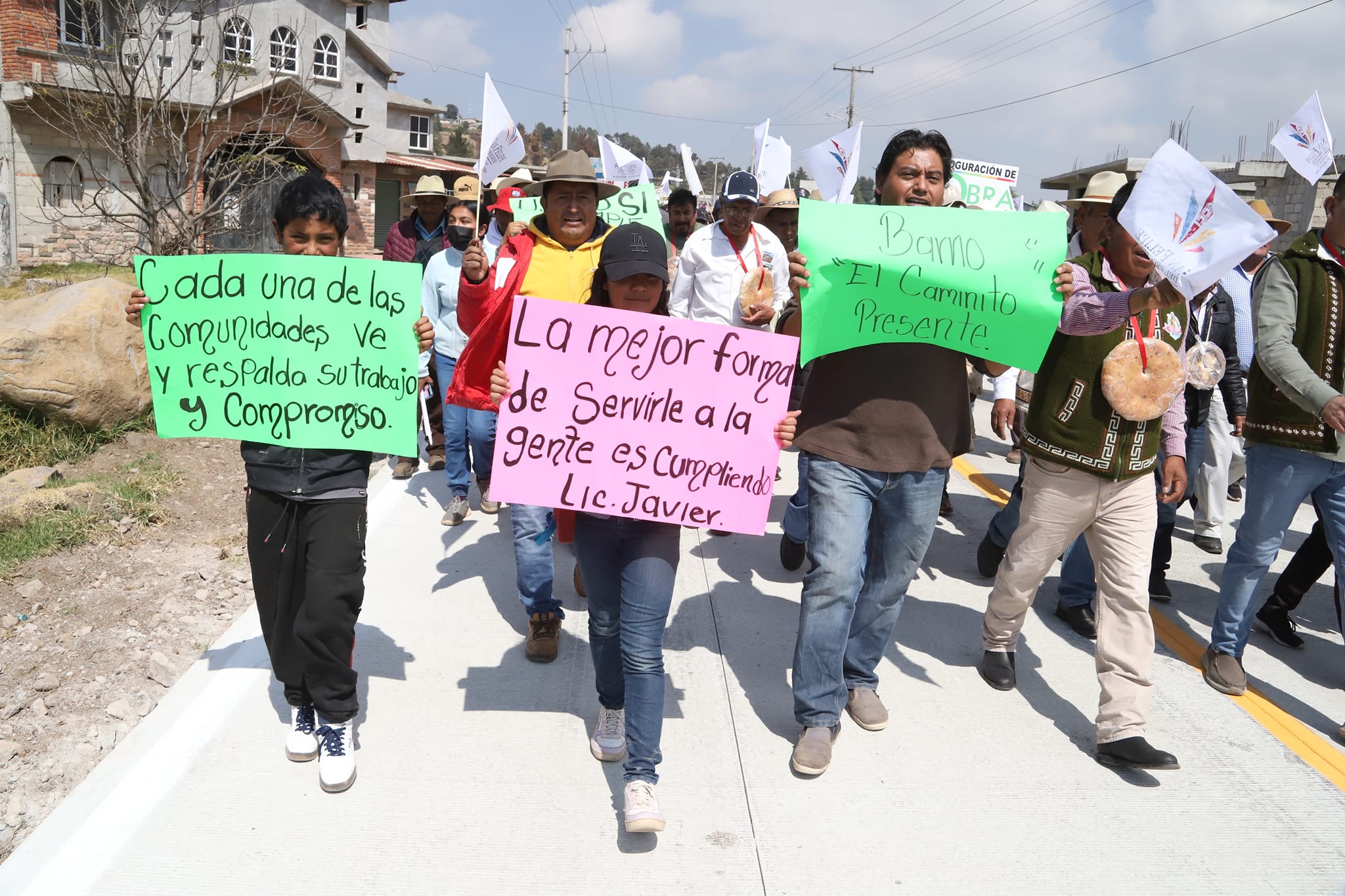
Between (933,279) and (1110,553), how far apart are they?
4.38 ft

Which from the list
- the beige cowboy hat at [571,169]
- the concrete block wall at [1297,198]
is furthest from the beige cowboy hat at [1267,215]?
the concrete block wall at [1297,198]

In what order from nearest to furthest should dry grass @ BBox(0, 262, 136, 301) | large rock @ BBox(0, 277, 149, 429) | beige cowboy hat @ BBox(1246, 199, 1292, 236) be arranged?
1. beige cowboy hat @ BBox(1246, 199, 1292, 236)
2. large rock @ BBox(0, 277, 149, 429)
3. dry grass @ BBox(0, 262, 136, 301)

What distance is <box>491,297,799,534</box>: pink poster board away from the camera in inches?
119

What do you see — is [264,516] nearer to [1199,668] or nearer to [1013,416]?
[1013,416]

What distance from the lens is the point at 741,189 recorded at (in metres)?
5.84

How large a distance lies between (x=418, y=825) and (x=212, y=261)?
1992 mm

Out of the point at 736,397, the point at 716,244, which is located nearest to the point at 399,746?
the point at 736,397

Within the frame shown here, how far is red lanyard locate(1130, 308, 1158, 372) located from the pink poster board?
1.38m

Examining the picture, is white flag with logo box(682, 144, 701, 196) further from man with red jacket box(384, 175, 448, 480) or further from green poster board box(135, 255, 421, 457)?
green poster board box(135, 255, 421, 457)

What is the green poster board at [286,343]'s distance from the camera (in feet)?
10.6

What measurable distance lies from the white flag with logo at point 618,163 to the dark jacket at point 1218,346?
5.77 metres

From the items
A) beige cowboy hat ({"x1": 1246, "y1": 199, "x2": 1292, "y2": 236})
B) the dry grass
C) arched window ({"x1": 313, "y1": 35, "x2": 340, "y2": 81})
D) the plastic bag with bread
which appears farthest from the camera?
arched window ({"x1": 313, "y1": 35, "x2": 340, "y2": 81})

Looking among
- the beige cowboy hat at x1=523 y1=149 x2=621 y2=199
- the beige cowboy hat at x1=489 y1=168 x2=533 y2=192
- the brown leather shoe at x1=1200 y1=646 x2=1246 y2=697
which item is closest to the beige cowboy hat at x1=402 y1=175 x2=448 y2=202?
the beige cowboy hat at x1=489 y1=168 x2=533 y2=192

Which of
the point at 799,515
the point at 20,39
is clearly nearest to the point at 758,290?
the point at 799,515
